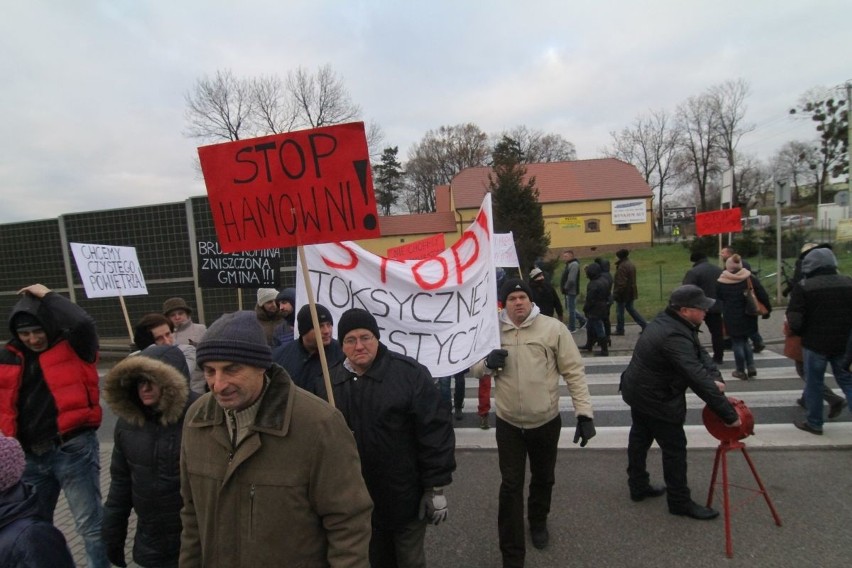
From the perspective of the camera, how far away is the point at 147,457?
230cm

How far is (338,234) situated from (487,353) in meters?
1.30

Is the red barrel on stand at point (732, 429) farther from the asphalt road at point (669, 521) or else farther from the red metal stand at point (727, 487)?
the asphalt road at point (669, 521)

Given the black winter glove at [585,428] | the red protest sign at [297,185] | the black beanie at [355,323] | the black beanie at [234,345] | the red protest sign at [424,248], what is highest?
the red protest sign at [297,185]

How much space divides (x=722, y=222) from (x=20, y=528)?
502 inches

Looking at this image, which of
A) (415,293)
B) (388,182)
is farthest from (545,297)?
(388,182)

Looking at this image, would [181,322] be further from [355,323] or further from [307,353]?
[355,323]

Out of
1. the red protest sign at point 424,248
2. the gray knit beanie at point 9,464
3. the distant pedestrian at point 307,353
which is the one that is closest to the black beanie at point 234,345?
the gray knit beanie at point 9,464

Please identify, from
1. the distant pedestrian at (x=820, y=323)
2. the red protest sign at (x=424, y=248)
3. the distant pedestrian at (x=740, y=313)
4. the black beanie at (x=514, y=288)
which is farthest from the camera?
the distant pedestrian at (x=740, y=313)

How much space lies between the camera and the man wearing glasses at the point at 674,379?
3.37 m

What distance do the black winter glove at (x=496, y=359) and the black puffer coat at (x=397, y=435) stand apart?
0.75 metres

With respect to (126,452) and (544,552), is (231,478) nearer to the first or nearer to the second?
(126,452)

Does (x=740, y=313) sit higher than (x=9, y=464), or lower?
lower

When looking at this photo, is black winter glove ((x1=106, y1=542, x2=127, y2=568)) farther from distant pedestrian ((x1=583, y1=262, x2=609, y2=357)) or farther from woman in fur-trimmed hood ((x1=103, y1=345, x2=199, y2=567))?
distant pedestrian ((x1=583, y1=262, x2=609, y2=357))

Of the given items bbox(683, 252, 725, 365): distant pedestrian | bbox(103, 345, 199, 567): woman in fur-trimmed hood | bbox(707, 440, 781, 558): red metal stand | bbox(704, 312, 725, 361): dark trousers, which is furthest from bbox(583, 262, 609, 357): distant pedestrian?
bbox(103, 345, 199, 567): woman in fur-trimmed hood
